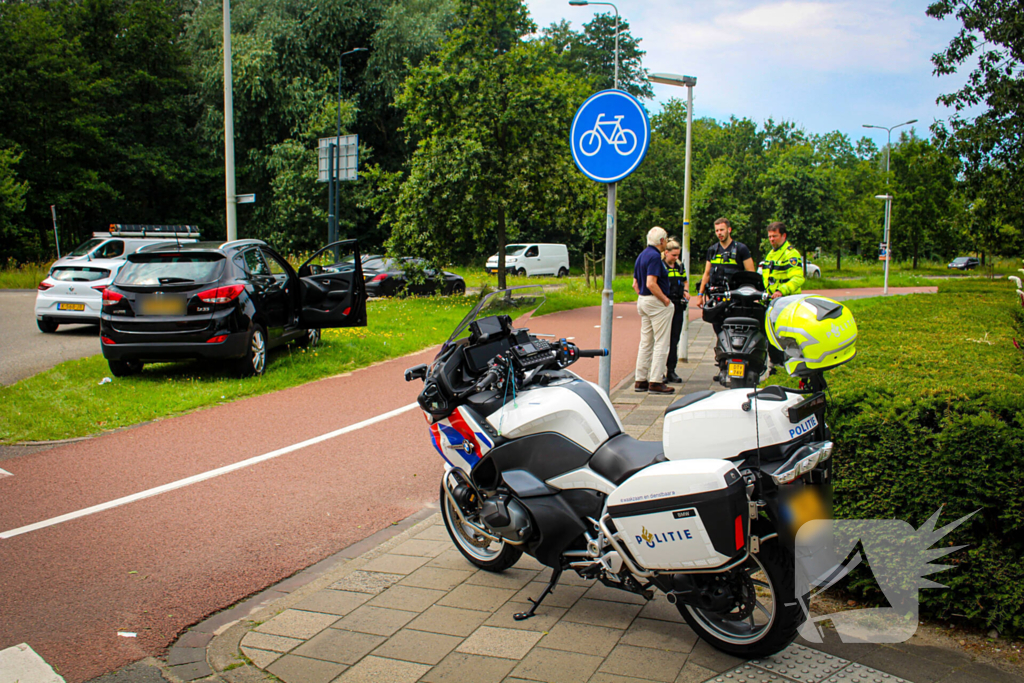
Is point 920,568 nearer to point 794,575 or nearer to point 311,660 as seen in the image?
point 794,575

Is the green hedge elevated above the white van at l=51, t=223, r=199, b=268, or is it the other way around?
the white van at l=51, t=223, r=199, b=268

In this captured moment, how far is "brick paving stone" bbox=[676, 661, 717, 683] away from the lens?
10.2ft

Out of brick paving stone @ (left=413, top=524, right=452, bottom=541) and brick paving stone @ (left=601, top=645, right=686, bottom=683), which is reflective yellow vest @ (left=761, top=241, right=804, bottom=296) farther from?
brick paving stone @ (left=601, top=645, right=686, bottom=683)

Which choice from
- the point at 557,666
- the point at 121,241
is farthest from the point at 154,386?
the point at 121,241

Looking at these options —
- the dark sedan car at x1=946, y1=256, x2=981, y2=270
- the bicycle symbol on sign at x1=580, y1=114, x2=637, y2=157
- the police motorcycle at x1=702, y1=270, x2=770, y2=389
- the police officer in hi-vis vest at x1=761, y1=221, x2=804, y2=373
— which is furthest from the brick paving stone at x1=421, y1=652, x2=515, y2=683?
the dark sedan car at x1=946, y1=256, x2=981, y2=270

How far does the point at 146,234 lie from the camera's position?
17219mm

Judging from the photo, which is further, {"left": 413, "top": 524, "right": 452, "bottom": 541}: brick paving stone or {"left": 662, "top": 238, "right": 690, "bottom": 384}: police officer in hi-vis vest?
{"left": 662, "top": 238, "right": 690, "bottom": 384}: police officer in hi-vis vest

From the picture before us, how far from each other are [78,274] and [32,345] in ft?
7.13

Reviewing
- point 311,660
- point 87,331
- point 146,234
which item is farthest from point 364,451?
point 146,234

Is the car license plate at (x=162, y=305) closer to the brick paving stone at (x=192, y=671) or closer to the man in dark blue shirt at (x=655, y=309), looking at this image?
the man in dark blue shirt at (x=655, y=309)

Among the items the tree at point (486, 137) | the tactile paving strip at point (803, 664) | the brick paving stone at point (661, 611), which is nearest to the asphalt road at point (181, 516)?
the brick paving stone at point (661, 611)

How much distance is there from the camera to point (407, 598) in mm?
3984
